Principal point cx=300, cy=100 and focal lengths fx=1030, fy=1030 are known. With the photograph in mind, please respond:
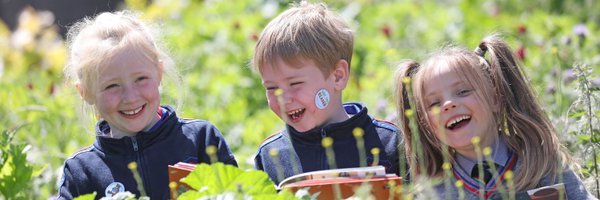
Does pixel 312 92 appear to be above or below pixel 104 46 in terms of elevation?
below

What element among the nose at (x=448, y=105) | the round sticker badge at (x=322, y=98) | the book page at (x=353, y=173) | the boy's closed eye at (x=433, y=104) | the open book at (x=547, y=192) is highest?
the round sticker badge at (x=322, y=98)

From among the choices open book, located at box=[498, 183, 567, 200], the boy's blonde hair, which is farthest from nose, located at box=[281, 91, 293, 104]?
open book, located at box=[498, 183, 567, 200]

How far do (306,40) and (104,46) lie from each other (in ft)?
2.28

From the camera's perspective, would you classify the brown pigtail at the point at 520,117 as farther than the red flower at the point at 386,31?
No

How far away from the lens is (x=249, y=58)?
18.7 ft

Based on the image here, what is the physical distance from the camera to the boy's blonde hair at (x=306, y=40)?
11.5 feet

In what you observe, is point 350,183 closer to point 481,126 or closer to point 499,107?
point 481,126

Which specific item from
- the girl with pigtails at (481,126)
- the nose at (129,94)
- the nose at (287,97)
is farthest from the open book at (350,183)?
the nose at (129,94)

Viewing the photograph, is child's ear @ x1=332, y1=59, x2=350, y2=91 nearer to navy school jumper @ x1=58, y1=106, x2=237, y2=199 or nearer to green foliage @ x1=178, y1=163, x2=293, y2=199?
navy school jumper @ x1=58, y1=106, x2=237, y2=199

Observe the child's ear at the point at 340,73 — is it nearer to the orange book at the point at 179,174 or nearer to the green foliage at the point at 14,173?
the orange book at the point at 179,174

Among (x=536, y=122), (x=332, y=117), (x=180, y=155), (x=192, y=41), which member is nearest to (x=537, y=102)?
(x=536, y=122)

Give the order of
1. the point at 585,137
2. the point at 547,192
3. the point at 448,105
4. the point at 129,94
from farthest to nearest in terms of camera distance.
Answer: the point at 129,94
the point at 585,137
the point at 448,105
the point at 547,192

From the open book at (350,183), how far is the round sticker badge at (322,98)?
2.50ft

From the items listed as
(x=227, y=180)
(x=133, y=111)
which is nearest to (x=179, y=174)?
(x=227, y=180)
